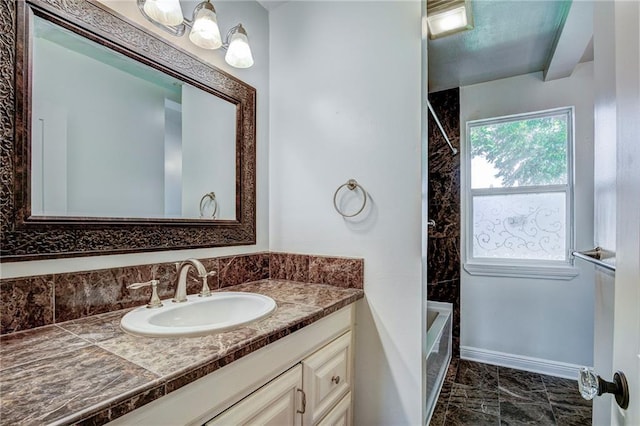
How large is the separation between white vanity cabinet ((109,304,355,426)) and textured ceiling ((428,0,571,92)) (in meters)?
2.01

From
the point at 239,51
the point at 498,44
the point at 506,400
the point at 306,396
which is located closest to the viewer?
the point at 306,396

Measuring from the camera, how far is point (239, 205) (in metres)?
1.64

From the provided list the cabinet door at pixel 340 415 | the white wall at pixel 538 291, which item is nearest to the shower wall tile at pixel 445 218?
the white wall at pixel 538 291

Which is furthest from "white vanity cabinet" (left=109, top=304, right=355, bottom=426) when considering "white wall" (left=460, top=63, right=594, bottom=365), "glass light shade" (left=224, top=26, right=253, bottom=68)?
"white wall" (left=460, top=63, right=594, bottom=365)

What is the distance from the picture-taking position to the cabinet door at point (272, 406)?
83cm

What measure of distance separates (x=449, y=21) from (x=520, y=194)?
1.61m

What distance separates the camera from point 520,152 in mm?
2674

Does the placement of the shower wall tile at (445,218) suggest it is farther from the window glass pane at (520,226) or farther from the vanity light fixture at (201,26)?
the vanity light fixture at (201,26)

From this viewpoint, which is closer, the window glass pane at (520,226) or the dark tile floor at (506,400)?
the dark tile floor at (506,400)

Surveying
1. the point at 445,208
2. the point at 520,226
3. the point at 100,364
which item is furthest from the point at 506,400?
the point at 100,364

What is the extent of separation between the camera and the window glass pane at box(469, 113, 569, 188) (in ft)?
8.34

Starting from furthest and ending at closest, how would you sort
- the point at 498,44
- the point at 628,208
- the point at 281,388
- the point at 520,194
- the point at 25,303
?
the point at 520,194 < the point at 498,44 < the point at 281,388 < the point at 25,303 < the point at 628,208

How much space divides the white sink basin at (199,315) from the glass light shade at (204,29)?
3.61 feet

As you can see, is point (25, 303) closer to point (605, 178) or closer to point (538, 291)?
point (605, 178)
